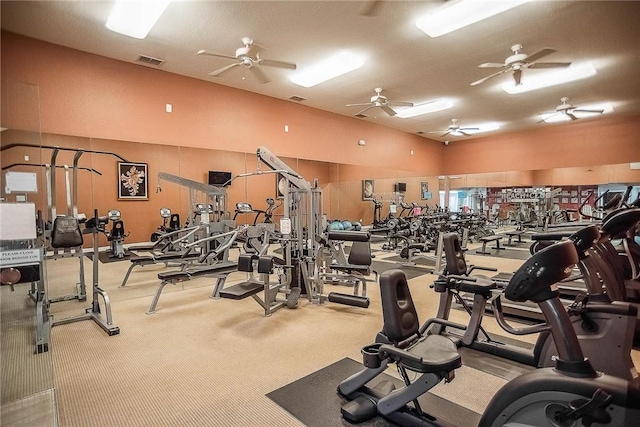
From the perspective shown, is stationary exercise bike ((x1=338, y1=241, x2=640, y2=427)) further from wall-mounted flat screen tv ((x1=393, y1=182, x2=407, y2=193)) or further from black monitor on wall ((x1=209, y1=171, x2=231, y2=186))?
wall-mounted flat screen tv ((x1=393, y1=182, x2=407, y2=193))

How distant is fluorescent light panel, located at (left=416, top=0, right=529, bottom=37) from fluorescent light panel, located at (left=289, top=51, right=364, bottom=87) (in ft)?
4.03

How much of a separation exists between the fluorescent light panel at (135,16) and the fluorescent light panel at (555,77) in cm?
547

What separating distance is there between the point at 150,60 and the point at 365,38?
3.31m

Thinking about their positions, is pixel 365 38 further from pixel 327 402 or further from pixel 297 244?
pixel 327 402

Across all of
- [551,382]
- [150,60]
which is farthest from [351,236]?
[150,60]

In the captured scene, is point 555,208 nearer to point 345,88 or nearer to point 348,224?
point 348,224

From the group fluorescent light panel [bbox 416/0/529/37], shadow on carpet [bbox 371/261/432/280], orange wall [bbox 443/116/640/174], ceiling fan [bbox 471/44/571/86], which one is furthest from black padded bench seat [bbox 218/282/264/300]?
orange wall [bbox 443/116/640/174]

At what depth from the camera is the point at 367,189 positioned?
9219 mm

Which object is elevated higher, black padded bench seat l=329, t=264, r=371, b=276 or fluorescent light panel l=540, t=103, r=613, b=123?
fluorescent light panel l=540, t=103, r=613, b=123

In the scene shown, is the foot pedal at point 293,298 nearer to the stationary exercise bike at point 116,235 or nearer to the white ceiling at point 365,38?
the stationary exercise bike at point 116,235

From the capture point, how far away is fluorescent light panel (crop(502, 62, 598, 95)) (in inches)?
222

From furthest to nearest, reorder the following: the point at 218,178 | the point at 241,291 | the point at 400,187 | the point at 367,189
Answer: the point at 400,187, the point at 367,189, the point at 218,178, the point at 241,291

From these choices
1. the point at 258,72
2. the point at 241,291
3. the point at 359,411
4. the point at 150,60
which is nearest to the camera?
the point at 359,411

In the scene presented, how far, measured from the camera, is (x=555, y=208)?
9.13m
